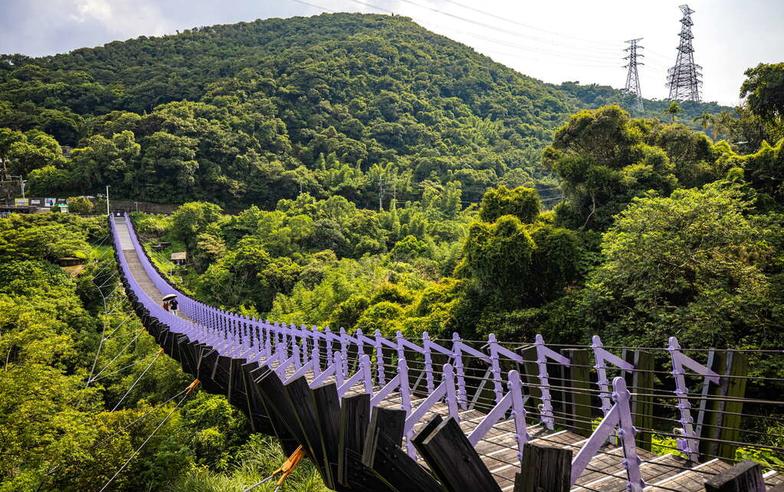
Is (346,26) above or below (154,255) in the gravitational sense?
above

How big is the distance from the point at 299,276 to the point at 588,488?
1069 inches

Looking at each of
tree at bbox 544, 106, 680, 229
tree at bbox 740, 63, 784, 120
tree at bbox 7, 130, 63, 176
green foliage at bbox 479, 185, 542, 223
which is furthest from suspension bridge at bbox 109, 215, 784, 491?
tree at bbox 7, 130, 63, 176

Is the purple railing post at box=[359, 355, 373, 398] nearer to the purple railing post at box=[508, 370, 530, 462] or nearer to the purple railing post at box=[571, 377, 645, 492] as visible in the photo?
the purple railing post at box=[508, 370, 530, 462]

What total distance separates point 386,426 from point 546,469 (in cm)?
83

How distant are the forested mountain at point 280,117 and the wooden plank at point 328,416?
47.8 m

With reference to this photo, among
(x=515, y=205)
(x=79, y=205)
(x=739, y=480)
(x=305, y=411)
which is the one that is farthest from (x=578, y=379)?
(x=79, y=205)

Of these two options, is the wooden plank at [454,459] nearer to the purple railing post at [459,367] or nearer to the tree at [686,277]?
the purple railing post at [459,367]

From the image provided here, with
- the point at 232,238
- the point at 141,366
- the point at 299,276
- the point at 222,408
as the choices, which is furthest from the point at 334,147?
the point at 222,408

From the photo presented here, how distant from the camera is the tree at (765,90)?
14.0 meters

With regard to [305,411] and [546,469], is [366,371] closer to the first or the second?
[305,411]

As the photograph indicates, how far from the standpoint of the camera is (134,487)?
12484mm

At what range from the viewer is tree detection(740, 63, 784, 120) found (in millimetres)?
13953

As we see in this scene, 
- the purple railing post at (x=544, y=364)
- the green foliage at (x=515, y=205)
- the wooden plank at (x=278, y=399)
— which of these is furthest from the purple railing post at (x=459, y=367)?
the green foliage at (x=515, y=205)

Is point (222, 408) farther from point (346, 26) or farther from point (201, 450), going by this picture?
point (346, 26)
